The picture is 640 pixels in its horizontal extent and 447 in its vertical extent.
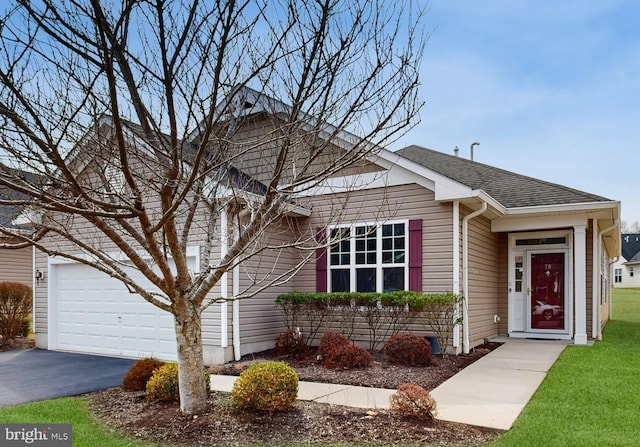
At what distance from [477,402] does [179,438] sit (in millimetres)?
3304

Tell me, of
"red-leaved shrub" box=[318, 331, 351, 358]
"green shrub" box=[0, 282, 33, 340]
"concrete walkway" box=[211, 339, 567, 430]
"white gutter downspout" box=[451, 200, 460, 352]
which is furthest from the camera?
"green shrub" box=[0, 282, 33, 340]

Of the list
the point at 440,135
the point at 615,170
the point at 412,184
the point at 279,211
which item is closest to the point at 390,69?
the point at 279,211

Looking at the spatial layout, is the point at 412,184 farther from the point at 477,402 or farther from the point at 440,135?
the point at 477,402

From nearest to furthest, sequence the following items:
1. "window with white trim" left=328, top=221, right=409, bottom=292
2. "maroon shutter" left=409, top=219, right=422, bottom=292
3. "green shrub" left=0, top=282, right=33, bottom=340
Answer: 1. "maroon shutter" left=409, top=219, right=422, bottom=292
2. "window with white trim" left=328, top=221, right=409, bottom=292
3. "green shrub" left=0, top=282, right=33, bottom=340

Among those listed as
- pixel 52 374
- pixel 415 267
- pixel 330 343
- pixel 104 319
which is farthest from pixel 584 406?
pixel 104 319

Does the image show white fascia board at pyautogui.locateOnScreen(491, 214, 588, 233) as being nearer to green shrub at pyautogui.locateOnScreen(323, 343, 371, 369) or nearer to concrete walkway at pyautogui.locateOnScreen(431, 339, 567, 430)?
concrete walkway at pyautogui.locateOnScreen(431, 339, 567, 430)

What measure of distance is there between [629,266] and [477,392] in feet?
170

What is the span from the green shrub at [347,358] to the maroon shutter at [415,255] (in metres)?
1.94

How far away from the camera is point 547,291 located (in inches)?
Result: 444

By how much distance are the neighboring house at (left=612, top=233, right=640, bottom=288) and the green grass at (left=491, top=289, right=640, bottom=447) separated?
46.6m

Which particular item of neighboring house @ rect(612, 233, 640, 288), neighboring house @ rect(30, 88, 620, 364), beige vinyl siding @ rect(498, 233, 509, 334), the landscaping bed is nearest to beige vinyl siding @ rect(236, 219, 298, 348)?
neighboring house @ rect(30, 88, 620, 364)

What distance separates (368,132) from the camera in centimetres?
500

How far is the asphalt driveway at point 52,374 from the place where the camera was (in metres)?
6.61

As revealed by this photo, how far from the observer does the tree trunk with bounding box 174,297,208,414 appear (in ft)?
16.5
